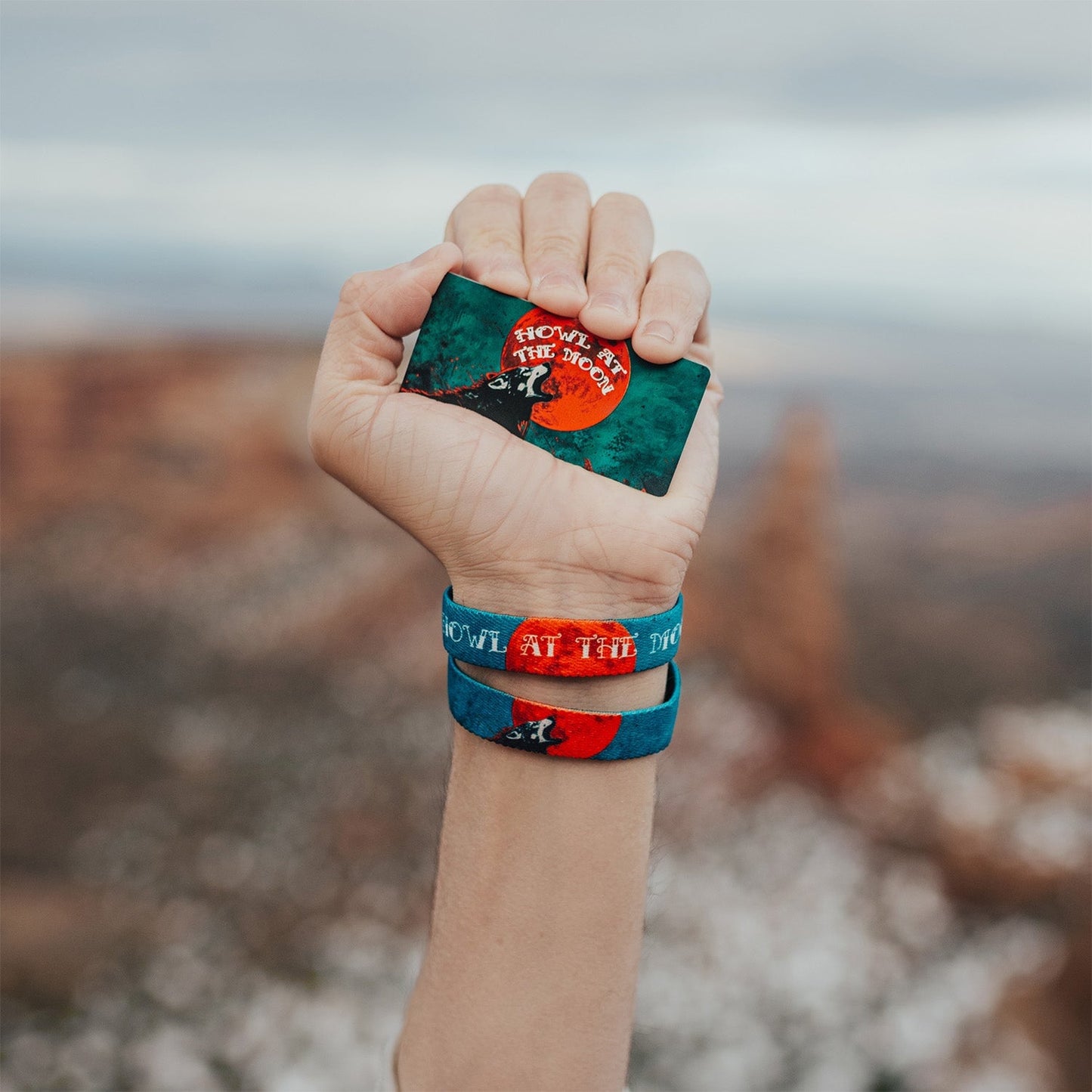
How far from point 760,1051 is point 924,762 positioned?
3.33m

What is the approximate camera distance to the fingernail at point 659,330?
5.06 ft

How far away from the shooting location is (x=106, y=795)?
6.50 meters

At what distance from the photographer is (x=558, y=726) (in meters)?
1.35

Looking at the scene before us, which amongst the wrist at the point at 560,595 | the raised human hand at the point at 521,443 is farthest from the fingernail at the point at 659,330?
the wrist at the point at 560,595

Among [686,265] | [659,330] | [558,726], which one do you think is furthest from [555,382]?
[558,726]

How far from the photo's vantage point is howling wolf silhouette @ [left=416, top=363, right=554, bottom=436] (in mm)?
1594

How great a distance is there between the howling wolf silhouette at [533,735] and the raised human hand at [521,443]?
19 centimetres

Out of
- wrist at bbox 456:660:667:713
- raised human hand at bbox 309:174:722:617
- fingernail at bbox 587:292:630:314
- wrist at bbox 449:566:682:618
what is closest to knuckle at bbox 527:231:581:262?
raised human hand at bbox 309:174:722:617

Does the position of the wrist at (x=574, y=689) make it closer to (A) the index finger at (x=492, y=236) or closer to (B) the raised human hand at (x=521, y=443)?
(B) the raised human hand at (x=521, y=443)

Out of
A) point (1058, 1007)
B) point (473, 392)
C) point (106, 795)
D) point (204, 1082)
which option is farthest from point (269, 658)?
point (473, 392)

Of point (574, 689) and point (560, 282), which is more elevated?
point (560, 282)

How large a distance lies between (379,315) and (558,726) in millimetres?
779

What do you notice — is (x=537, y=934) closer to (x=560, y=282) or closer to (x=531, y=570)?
(x=531, y=570)

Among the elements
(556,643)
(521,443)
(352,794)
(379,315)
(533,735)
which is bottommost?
(352,794)
